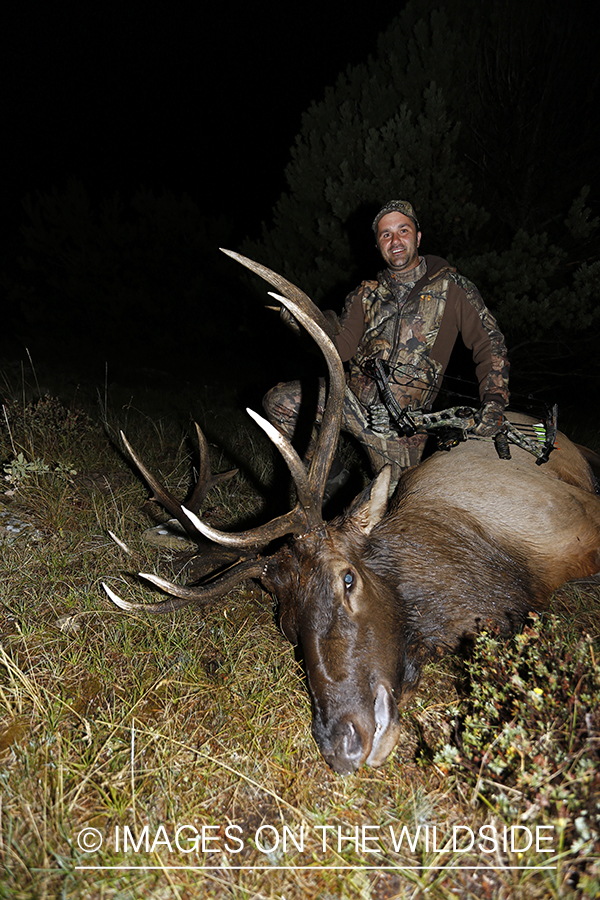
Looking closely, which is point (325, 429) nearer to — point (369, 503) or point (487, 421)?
point (369, 503)

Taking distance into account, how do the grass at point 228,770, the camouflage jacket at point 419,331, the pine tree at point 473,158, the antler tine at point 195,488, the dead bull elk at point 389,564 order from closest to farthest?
1. the grass at point 228,770
2. the dead bull elk at point 389,564
3. the antler tine at point 195,488
4. the camouflage jacket at point 419,331
5. the pine tree at point 473,158

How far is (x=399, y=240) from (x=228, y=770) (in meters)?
3.29

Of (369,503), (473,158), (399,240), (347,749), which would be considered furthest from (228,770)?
(473,158)

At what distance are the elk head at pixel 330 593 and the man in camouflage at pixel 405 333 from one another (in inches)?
43.2

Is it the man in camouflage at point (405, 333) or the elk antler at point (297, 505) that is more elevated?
the man in camouflage at point (405, 333)

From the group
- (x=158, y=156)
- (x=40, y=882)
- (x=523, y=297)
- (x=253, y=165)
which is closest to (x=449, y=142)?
(x=523, y=297)

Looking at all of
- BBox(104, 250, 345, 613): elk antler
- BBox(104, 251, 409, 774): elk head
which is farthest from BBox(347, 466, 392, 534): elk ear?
BBox(104, 250, 345, 613): elk antler

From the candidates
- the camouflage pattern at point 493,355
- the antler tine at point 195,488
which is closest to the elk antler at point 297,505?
the antler tine at point 195,488

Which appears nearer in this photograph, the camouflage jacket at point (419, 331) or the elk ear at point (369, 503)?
the elk ear at point (369, 503)

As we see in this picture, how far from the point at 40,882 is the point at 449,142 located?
5.62 meters

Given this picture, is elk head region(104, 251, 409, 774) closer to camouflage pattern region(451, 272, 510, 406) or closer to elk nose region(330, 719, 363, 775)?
elk nose region(330, 719, 363, 775)

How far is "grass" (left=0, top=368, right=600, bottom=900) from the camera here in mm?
1458

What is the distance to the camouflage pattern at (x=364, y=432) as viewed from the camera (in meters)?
3.61

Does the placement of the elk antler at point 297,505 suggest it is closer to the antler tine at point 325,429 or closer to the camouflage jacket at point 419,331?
the antler tine at point 325,429
